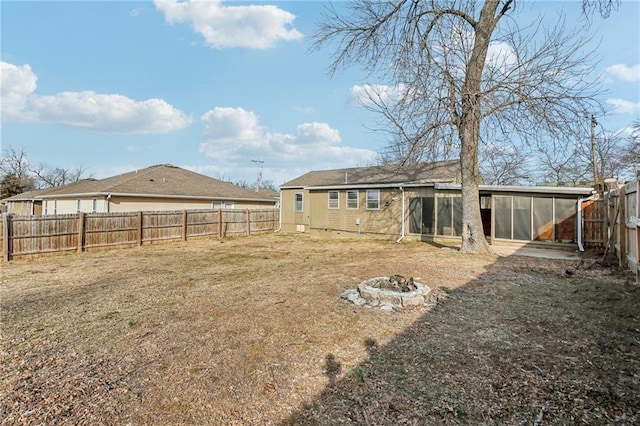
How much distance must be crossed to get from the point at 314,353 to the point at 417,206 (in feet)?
38.1

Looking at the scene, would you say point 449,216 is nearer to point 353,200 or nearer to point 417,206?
point 417,206

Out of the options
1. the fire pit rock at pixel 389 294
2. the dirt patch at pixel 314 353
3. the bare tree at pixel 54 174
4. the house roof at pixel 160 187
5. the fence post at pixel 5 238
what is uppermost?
the bare tree at pixel 54 174

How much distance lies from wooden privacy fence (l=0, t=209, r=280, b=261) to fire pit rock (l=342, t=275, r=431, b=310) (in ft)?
34.5

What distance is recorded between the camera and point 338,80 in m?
11.5

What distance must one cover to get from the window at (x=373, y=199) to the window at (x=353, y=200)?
0.63 meters

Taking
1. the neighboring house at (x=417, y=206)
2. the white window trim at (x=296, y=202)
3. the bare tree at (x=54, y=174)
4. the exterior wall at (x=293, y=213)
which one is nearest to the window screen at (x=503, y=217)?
the neighboring house at (x=417, y=206)

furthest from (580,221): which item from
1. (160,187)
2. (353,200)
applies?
(160,187)

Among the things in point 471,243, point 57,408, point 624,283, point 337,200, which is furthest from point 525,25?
point 57,408

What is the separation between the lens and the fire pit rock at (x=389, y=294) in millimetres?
4754

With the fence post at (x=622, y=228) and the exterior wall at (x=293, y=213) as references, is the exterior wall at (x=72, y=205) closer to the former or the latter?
the exterior wall at (x=293, y=213)

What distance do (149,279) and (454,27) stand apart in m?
11.1

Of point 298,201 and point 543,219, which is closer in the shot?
point 543,219

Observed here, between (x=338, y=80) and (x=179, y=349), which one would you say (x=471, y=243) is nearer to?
(x=338, y=80)

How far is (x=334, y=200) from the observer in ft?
55.8
